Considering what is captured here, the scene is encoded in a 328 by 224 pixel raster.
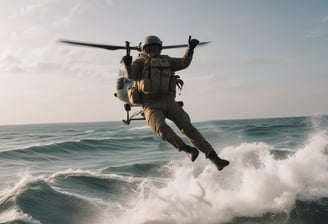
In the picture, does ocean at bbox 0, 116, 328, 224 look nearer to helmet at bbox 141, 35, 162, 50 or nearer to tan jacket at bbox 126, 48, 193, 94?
tan jacket at bbox 126, 48, 193, 94

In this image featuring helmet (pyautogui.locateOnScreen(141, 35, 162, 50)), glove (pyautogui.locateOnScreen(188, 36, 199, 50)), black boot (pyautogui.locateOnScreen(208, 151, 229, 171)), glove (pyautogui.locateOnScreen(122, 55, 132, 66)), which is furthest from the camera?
helmet (pyautogui.locateOnScreen(141, 35, 162, 50))

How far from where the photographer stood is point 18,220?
448 inches

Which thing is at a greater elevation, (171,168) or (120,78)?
(120,78)

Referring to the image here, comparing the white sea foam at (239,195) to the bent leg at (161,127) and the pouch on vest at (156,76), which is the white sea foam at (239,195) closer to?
the bent leg at (161,127)

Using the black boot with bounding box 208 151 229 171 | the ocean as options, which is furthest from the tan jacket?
the ocean

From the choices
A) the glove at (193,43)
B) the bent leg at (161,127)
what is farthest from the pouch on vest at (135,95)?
the glove at (193,43)

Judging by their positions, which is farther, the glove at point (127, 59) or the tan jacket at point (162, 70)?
the tan jacket at point (162, 70)

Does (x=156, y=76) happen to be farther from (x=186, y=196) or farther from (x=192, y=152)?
(x=186, y=196)

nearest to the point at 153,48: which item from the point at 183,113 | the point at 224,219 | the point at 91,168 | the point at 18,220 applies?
the point at 183,113

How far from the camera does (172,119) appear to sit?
7625 millimetres

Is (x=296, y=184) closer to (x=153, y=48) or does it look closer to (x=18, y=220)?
(x=153, y=48)

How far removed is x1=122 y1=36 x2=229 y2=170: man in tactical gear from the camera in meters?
7.11

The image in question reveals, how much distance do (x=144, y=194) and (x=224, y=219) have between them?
5603mm

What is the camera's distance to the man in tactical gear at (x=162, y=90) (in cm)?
711
